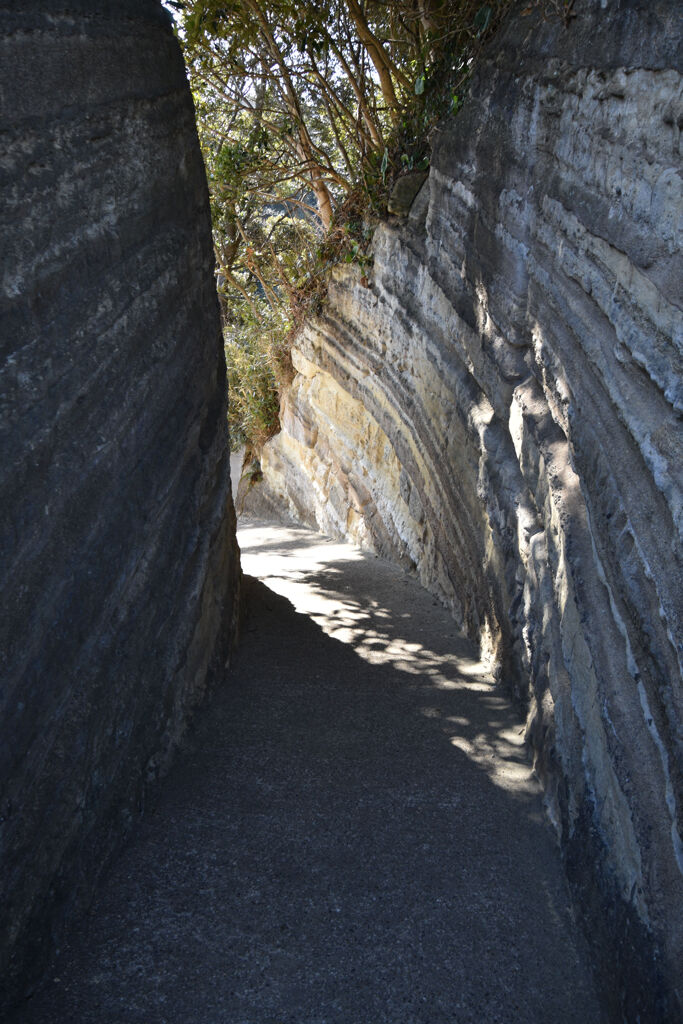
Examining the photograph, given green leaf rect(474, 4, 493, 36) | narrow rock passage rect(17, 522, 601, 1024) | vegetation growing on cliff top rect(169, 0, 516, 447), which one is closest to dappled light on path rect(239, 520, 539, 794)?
narrow rock passage rect(17, 522, 601, 1024)

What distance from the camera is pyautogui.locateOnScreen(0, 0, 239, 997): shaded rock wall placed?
2312 millimetres

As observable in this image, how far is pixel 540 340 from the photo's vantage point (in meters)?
3.33

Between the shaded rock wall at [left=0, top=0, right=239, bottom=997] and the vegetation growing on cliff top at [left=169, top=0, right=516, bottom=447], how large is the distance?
91.2 inches

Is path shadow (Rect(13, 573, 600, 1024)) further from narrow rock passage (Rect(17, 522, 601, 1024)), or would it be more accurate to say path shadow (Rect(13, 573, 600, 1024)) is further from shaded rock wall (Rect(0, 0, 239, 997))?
shaded rock wall (Rect(0, 0, 239, 997))

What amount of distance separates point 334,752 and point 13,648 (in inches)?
59.2

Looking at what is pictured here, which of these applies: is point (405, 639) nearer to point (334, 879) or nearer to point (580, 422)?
point (334, 879)

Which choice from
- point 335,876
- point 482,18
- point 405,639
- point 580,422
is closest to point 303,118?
point 482,18

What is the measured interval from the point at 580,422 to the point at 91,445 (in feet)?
4.99

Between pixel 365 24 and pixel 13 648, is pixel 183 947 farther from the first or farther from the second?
pixel 365 24

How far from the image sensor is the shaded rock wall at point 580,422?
214cm

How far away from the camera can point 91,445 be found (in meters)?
2.68

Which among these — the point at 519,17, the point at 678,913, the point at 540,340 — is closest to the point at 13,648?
the point at 678,913

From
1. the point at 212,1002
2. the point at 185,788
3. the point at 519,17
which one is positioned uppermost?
the point at 519,17

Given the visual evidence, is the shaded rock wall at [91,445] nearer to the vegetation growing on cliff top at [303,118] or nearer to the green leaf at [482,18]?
the green leaf at [482,18]
